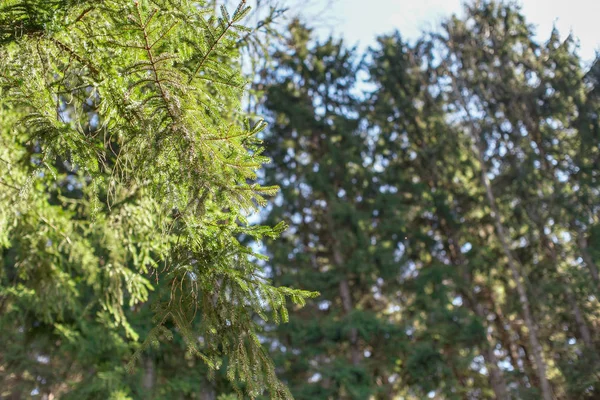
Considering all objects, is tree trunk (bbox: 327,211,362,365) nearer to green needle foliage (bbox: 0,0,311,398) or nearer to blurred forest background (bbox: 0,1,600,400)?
blurred forest background (bbox: 0,1,600,400)

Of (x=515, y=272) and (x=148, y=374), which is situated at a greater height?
(x=515, y=272)

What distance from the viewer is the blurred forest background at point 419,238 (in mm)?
10555

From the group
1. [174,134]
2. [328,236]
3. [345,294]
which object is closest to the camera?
[174,134]

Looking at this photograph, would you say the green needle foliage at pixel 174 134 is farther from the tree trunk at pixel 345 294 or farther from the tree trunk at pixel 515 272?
the tree trunk at pixel 515 272

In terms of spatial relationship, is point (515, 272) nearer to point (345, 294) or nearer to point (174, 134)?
point (345, 294)

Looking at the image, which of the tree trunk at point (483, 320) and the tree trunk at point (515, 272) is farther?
the tree trunk at point (483, 320)

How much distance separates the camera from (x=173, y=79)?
9.54ft

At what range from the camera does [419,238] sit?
14.2m

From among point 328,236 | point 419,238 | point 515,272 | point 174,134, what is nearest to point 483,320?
point 515,272

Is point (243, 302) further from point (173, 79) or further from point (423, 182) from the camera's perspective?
point (423, 182)

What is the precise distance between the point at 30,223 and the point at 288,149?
10258 millimetres

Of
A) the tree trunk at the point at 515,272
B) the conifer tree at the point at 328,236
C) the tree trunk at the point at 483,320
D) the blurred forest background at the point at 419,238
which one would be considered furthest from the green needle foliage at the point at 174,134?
the tree trunk at the point at 483,320

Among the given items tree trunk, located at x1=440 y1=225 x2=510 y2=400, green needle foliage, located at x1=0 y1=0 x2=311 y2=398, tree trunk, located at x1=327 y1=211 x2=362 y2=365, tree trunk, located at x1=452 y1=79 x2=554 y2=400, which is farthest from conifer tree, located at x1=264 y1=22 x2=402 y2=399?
green needle foliage, located at x1=0 y1=0 x2=311 y2=398

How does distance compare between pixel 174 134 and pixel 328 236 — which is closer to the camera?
pixel 174 134
